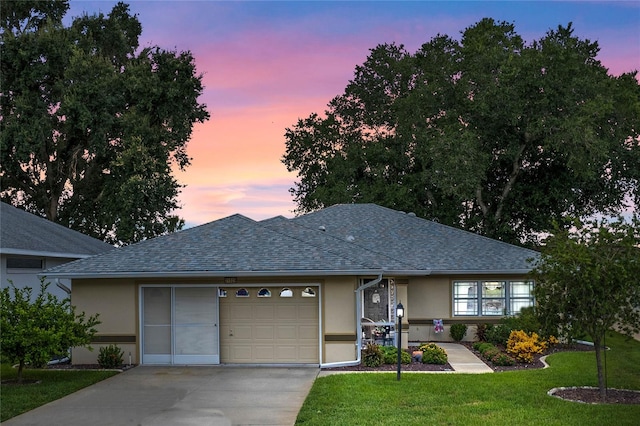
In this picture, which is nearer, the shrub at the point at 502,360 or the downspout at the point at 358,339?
the downspout at the point at 358,339

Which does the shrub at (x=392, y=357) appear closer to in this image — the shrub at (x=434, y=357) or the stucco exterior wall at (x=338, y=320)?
the shrub at (x=434, y=357)

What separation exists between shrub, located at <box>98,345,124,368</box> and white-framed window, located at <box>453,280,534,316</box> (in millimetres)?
12107

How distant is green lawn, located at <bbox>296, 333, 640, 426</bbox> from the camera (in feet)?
37.6

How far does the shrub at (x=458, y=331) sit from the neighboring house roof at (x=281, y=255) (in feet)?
6.54

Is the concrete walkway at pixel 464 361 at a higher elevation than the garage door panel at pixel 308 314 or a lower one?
lower

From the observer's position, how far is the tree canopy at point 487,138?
34.0m

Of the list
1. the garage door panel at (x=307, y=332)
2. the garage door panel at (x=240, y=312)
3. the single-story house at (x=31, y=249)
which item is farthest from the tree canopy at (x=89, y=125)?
the garage door panel at (x=307, y=332)

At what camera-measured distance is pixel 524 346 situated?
60.9 ft

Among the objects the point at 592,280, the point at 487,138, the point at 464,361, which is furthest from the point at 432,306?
the point at 487,138

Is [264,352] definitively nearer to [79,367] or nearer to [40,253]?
[79,367]

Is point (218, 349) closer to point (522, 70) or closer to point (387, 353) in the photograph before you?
point (387, 353)

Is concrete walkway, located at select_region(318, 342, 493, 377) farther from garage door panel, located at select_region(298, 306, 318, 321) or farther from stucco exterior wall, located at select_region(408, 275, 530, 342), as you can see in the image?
stucco exterior wall, located at select_region(408, 275, 530, 342)

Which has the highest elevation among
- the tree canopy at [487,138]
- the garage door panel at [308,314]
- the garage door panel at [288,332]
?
the tree canopy at [487,138]

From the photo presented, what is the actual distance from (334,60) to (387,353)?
41.4ft
